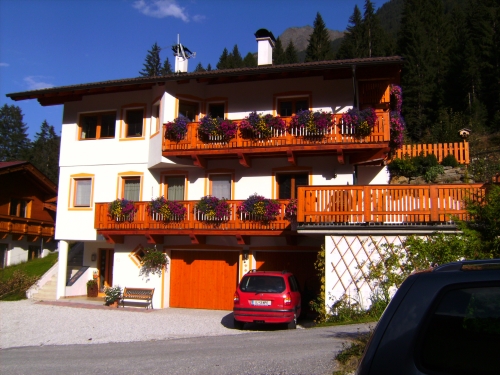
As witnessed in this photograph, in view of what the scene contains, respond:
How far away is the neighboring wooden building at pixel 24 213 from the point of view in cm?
3159

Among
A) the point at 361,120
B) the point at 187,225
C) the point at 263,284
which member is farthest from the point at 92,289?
the point at 361,120

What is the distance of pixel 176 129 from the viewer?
65.9 ft

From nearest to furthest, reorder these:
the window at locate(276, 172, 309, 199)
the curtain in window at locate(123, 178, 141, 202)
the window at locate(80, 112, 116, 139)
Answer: the window at locate(276, 172, 309, 199)
the curtain in window at locate(123, 178, 141, 202)
the window at locate(80, 112, 116, 139)

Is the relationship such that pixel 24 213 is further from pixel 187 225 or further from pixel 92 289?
pixel 187 225

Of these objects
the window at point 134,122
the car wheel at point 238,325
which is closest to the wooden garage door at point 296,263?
the car wheel at point 238,325

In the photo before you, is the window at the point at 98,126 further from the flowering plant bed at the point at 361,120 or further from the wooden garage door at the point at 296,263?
the flowering plant bed at the point at 361,120

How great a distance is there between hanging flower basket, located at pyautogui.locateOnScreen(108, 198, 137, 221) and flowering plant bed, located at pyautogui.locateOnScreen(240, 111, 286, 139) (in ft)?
17.7

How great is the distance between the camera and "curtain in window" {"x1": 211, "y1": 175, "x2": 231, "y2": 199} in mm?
21141

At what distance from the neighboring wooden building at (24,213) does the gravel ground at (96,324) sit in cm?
1190

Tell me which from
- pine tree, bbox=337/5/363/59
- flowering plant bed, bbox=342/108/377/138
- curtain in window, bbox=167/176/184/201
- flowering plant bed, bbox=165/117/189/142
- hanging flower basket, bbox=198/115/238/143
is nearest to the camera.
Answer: flowering plant bed, bbox=342/108/377/138

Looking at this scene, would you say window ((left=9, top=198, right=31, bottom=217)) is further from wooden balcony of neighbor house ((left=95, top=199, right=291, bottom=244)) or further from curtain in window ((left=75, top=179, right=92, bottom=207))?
wooden balcony of neighbor house ((left=95, top=199, right=291, bottom=244))

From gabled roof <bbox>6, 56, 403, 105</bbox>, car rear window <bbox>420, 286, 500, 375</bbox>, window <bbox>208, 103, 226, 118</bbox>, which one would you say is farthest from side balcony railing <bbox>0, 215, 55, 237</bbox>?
car rear window <bbox>420, 286, 500, 375</bbox>

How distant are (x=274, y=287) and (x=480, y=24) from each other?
4403cm

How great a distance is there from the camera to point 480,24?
160ft
